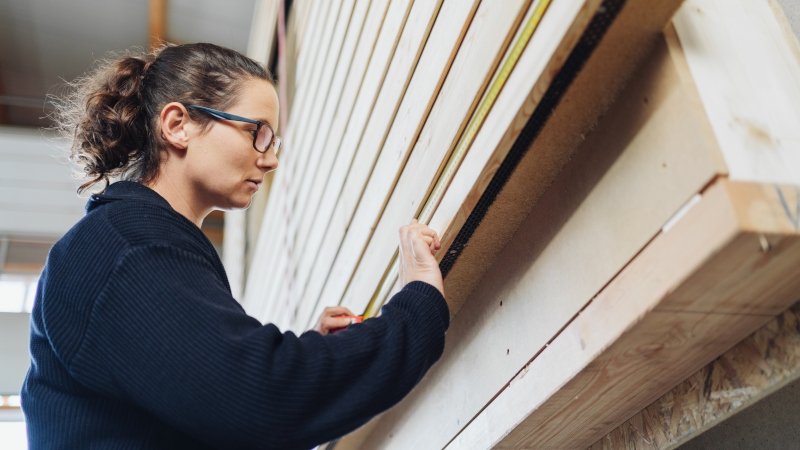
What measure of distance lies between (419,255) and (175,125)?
66 centimetres

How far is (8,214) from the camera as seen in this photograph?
7844 millimetres

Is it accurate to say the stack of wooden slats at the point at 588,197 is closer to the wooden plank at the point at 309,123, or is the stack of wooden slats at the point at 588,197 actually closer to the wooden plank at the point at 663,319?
the wooden plank at the point at 663,319

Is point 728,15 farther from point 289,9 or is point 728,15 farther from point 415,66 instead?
point 289,9

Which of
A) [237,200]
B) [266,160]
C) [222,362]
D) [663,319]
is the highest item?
[266,160]

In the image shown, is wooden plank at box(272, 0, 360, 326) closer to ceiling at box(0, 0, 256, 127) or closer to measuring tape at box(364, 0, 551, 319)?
measuring tape at box(364, 0, 551, 319)

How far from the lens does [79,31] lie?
6980 millimetres

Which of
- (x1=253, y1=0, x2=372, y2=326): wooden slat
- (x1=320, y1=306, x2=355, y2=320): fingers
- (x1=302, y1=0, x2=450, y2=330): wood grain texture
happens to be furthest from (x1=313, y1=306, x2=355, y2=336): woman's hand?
(x1=253, y1=0, x2=372, y2=326): wooden slat

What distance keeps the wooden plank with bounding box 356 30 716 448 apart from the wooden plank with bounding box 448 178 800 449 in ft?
0.16

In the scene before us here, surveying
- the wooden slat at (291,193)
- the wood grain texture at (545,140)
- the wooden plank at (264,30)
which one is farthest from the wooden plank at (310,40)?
the wood grain texture at (545,140)

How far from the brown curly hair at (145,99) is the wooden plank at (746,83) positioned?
1.02 metres

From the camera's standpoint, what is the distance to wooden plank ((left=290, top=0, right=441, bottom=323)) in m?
1.98

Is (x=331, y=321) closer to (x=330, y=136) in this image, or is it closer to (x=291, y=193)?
(x=330, y=136)

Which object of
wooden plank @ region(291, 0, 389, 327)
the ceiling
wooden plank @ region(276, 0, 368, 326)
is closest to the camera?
wooden plank @ region(291, 0, 389, 327)

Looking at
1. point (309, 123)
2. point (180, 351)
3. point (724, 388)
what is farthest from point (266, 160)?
point (309, 123)
